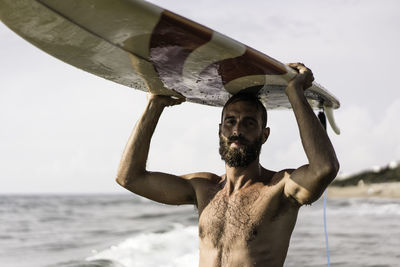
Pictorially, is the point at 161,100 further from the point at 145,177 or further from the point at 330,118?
the point at 330,118

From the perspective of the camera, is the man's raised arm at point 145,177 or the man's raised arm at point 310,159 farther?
the man's raised arm at point 145,177

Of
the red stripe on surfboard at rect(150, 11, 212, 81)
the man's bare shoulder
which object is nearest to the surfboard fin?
the man's bare shoulder

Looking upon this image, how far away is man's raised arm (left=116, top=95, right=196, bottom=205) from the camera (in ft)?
10.7

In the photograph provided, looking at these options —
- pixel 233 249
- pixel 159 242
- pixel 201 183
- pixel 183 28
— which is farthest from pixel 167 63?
pixel 159 242

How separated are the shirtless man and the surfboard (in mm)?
159

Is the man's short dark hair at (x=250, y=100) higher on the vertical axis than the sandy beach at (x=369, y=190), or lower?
higher

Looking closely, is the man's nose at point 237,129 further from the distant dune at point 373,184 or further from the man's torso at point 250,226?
the distant dune at point 373,184

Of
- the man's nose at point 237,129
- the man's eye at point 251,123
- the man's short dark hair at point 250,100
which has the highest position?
the man's short dark hair at point 250,100

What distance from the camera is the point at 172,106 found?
350 centimetres

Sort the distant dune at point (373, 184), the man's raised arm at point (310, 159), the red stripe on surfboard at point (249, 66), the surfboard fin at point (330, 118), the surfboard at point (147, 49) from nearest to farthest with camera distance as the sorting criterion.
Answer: the surfboard at point (147, 49), the man's raised arm at point (310, 159), the red stripe on surfboard at point (249, 66), the surfboard fin at point (330, 118), the distant dune at point (373, 184)

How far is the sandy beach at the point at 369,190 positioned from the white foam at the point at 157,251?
18128mm

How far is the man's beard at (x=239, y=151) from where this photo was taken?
295 cm

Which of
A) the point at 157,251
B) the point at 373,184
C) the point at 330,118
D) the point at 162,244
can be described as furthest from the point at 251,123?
the point at 373,184

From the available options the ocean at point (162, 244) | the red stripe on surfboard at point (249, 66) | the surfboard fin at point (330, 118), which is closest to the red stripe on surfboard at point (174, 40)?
the red stripe on surfboard at point (249, 66)
